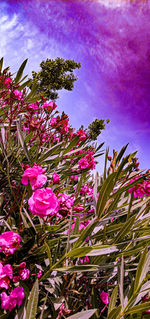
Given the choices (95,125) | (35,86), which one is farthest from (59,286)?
(95,125)

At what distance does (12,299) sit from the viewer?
2.25 feet

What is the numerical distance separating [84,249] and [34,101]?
1.68 metres

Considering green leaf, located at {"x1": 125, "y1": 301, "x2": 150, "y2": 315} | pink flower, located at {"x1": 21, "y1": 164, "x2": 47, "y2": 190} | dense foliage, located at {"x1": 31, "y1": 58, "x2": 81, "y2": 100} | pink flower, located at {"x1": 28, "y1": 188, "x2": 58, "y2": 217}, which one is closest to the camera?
green leaf, located at {"x1": 125, "y1": 301, "x2": 150, "y2": 315}

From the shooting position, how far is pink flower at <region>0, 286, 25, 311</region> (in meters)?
0.68

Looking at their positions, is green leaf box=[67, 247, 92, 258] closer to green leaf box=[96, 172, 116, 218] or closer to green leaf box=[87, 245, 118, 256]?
green leaf box=[87, 245, 118, 256]

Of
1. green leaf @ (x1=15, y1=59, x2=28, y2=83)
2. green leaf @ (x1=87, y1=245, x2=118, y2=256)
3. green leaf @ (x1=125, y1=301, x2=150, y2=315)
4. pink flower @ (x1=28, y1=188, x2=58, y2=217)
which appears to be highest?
green leaf @ (x1=15, y1=59, x2=28, y2=83)

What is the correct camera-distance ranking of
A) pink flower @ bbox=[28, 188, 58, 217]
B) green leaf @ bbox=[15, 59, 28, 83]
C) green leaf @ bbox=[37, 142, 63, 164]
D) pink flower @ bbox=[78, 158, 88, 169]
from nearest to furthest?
pink flower @ bbox=[28, 188, 58, 217] < green leaf @ bbox=[37, 142, 63, 164] < pink flower @ bbox=[78, 158, 88, 169] < green leaf @ bbox=[15, 59, 28, 83]

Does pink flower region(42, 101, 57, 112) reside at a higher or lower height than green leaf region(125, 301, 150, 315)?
higher

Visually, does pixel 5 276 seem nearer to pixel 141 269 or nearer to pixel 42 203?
pixel 42 203

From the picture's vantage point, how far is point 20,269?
0.75 metres

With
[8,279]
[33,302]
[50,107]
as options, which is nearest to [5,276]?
[8,279]

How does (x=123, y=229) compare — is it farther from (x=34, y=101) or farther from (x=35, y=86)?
(x=35, y=86)

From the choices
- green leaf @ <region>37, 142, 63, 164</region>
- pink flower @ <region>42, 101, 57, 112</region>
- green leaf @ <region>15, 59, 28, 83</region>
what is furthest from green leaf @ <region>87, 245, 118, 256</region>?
green leaf @ <region>15, 59, 28, 83</region>

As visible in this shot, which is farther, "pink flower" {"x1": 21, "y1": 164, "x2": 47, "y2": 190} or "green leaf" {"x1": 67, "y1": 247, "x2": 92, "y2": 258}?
"pink flower" {"x1": 21, "y1": 164, "x2": 47, "y2": 190}
